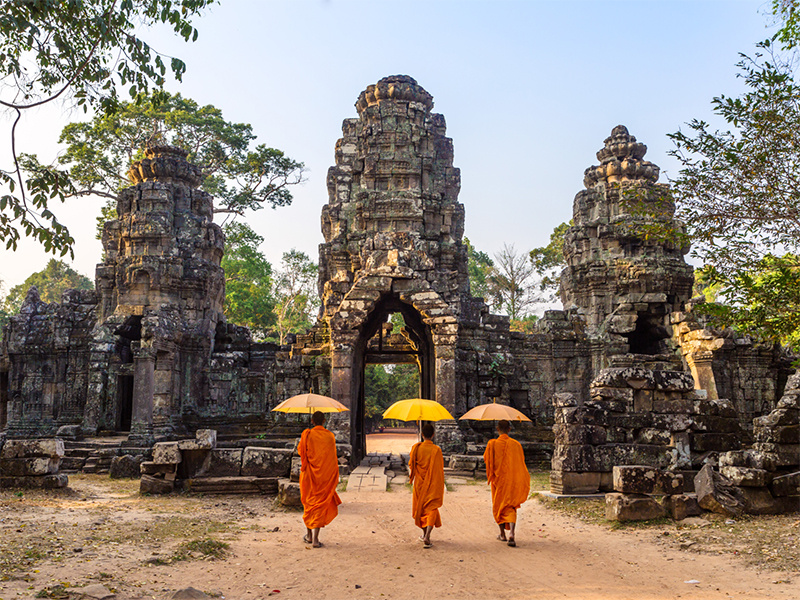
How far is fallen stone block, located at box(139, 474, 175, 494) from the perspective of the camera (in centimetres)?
1000

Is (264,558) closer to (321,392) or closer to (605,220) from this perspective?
(321,392)

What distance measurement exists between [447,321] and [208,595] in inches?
364

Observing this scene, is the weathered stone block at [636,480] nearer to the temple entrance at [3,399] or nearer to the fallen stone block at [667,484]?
the fallen stone block at [667,484]

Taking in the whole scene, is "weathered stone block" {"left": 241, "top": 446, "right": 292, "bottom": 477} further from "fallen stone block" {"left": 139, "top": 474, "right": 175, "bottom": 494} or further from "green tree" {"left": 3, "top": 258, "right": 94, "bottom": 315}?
"green tree" {"left": 3, "top": 258, "right": 94, "bottom": 315}

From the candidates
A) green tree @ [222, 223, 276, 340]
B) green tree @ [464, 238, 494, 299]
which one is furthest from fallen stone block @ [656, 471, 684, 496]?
green tree @ [464, 238, 494, 299]

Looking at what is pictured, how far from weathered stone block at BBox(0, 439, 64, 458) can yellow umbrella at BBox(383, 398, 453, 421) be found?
18.7ft

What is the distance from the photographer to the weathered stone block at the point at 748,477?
26.1 ft

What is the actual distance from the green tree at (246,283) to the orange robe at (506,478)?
23415mm

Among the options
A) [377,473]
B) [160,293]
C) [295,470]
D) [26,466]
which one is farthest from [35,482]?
[160,293]

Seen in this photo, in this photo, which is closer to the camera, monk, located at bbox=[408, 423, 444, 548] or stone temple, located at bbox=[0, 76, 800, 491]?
monk, located at bbox=[408, 423, 444, 548]

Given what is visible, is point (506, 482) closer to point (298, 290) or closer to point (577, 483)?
point (577, 483)

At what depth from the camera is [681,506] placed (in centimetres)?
791

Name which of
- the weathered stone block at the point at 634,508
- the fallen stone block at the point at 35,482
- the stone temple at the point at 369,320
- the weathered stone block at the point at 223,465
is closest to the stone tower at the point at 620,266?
the stone temple at the point at 369,320

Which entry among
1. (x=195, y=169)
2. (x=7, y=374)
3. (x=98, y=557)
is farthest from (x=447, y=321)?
(x=7, y=374)
